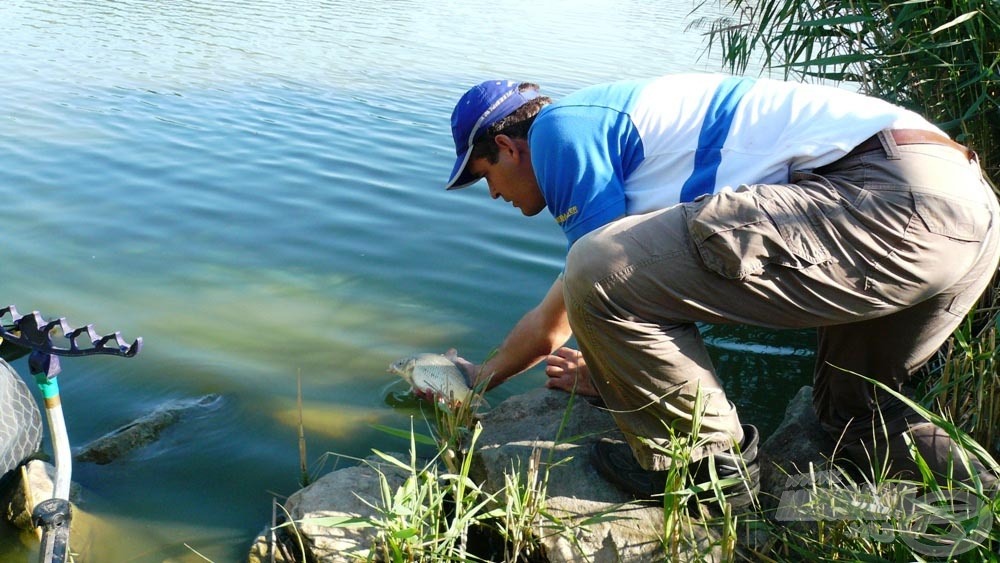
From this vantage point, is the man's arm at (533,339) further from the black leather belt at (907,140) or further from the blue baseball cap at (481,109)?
the black leather belt at (907,140)

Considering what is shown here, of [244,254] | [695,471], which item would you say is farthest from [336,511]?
[244,254]

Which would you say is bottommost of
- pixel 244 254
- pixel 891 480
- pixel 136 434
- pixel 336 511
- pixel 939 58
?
pixel 244 254

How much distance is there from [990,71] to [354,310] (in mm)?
3983

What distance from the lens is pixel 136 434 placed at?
450 cm

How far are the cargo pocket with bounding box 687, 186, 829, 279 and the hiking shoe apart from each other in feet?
2.21

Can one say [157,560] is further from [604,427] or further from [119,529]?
[604,427]

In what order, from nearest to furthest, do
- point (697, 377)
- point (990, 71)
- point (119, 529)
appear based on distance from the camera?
1. point (697, 377)
2. point (119, 529)
3. point (990, 71)

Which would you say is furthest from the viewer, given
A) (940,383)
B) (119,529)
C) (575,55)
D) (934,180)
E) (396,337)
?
(575,55)

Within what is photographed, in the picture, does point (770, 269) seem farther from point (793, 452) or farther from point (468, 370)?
point (468, 370)

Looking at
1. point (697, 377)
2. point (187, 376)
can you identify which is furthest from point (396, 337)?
point (697, 377)

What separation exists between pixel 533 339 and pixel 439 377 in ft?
1.96

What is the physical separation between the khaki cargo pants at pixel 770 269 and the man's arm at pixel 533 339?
1.65 feet

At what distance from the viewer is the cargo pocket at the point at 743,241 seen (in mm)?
2998

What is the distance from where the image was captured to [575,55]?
52.7ft
